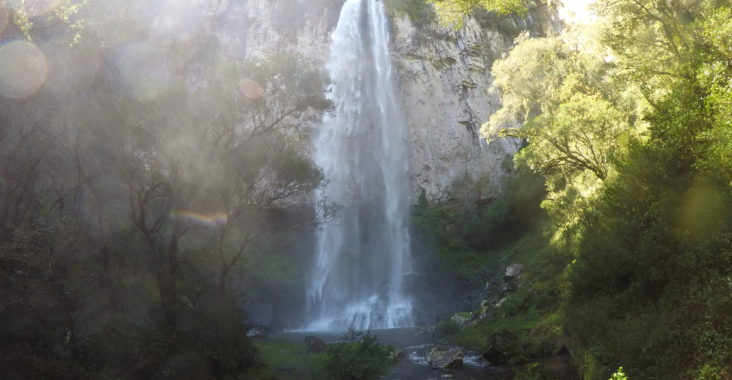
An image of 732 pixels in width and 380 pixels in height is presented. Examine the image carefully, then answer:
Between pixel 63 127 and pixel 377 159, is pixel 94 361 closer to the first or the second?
pixel 63 127

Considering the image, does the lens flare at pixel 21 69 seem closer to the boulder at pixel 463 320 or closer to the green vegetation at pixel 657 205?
the green vegetation at pixel 657 205

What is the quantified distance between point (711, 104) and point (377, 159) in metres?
35.5

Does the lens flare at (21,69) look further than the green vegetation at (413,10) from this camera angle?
No

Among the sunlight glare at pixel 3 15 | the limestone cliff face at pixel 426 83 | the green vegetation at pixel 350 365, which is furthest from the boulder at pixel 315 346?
the limestone cliff face at pixel 426 83

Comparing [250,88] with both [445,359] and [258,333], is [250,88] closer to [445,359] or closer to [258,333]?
[445,359]

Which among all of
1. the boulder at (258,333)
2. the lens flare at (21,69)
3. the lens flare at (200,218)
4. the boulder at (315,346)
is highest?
the lens flare at (21,69)

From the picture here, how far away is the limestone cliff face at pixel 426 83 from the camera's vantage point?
4762 centimetres

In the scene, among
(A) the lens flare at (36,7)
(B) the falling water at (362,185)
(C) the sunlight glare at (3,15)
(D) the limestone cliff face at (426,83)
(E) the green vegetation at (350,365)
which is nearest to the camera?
(A) the lens flare at (36,7)

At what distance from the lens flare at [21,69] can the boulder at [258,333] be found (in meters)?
17.2

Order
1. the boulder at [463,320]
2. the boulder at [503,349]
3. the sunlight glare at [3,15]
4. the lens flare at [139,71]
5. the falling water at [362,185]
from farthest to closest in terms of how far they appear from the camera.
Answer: the falling water at [362,185], the boulder at [463,320], the boulder at [503,349], the lens flare at [139,71], the sunlight glare at [3,15]

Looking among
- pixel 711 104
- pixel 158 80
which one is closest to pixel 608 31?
pixel 711 104

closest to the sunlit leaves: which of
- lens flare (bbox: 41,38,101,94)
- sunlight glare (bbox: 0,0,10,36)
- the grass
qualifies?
the grass

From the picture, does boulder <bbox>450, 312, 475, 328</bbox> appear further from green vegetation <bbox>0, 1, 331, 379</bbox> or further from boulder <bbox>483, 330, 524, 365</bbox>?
green vegetation <bbox>0, 1, 331, 379</bbox>

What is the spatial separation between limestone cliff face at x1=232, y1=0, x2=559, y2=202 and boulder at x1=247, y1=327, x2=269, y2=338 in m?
22.4
